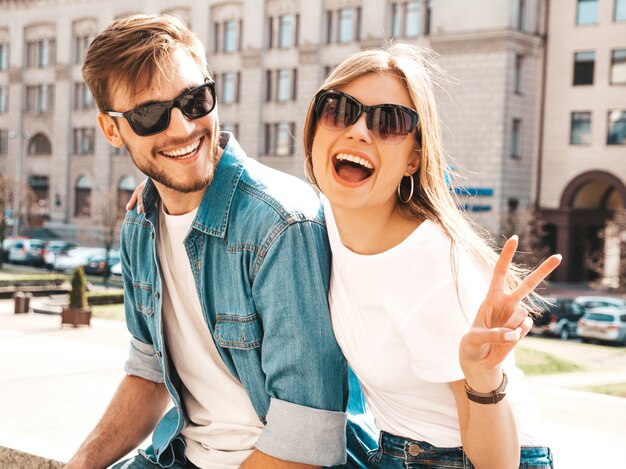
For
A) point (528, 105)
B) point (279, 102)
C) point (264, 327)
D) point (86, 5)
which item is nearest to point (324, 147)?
point (264, 327)

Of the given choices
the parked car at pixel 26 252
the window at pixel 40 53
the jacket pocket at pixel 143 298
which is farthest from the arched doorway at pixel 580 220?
the jacket pocket at pixel 143 298

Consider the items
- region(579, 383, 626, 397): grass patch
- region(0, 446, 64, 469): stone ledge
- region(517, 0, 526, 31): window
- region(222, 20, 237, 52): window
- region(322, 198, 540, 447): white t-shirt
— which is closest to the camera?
region(322, 198, 540, 447): white t-shirt

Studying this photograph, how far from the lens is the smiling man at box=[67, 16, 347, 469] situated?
2699mm

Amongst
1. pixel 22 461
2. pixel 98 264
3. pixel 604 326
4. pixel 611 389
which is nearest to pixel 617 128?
pixel 604 326

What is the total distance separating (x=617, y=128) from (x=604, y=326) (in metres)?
18.7

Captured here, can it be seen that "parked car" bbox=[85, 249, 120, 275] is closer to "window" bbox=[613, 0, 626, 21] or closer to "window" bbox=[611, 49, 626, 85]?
"window" bbox=[611, 49, 626, 85]

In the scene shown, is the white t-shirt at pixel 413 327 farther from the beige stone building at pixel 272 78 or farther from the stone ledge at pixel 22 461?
the beige stone building at pixel 272 78

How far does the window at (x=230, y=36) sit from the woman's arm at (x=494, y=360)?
50.4 metres

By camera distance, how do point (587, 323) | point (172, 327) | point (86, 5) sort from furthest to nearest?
point (86, 5) → point (587, 323) → point (172, 327)

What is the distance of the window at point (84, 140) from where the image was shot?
5725 centimetres

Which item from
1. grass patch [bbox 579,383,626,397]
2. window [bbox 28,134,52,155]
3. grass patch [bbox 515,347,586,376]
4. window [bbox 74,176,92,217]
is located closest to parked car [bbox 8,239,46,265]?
window [bbox 74,176,92,217]

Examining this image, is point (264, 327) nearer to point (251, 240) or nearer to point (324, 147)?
point (251, 240)

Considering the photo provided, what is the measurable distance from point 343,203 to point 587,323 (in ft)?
76.6

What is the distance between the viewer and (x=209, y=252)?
2.95 meters
